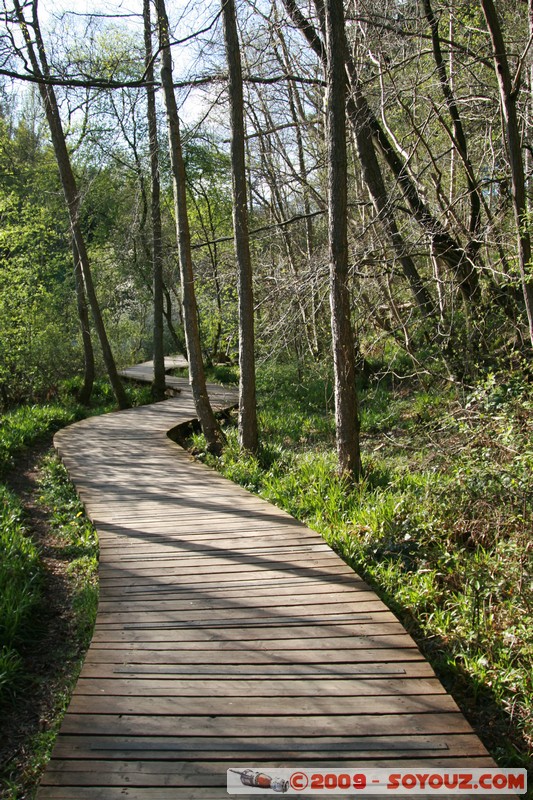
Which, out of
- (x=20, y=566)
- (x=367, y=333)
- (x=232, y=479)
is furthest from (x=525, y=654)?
(x=367, y=333)

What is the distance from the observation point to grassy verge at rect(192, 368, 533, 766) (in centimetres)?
353

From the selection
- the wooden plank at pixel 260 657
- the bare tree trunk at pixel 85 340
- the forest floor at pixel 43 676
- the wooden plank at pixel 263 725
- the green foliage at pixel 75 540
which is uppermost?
the bare tree trunk at pixel 85 340

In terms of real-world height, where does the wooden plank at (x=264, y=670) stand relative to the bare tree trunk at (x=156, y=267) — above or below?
below

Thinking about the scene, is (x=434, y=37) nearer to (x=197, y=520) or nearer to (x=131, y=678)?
(x=197, y=520)

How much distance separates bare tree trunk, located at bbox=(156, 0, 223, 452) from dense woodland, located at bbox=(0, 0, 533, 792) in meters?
0.04

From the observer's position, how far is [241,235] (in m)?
7.70

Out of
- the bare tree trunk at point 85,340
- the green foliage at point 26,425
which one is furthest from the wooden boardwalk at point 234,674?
the bare tree trunk at point 85,340

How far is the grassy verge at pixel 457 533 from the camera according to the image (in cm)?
353

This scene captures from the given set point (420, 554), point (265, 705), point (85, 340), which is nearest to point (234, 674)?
point (265, 705)

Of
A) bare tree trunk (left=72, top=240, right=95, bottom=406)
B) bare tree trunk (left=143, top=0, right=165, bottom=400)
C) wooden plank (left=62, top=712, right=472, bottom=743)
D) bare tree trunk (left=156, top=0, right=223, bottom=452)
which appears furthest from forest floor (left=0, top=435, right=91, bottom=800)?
→ bare tree trunk (left=143, top=0, right=165, bottom=400)

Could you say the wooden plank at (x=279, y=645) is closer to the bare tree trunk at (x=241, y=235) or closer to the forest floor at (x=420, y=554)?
the forest floor at (x=420, y=554)

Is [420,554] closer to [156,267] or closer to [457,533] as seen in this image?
[457,533]

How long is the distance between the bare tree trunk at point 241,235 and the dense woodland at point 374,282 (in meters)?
0.03

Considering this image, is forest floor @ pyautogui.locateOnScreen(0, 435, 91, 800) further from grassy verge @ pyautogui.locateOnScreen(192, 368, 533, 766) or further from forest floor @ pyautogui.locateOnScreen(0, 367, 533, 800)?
grassy verge @ pyautogui.locateOnScreen(192, 368, 533, 766)
